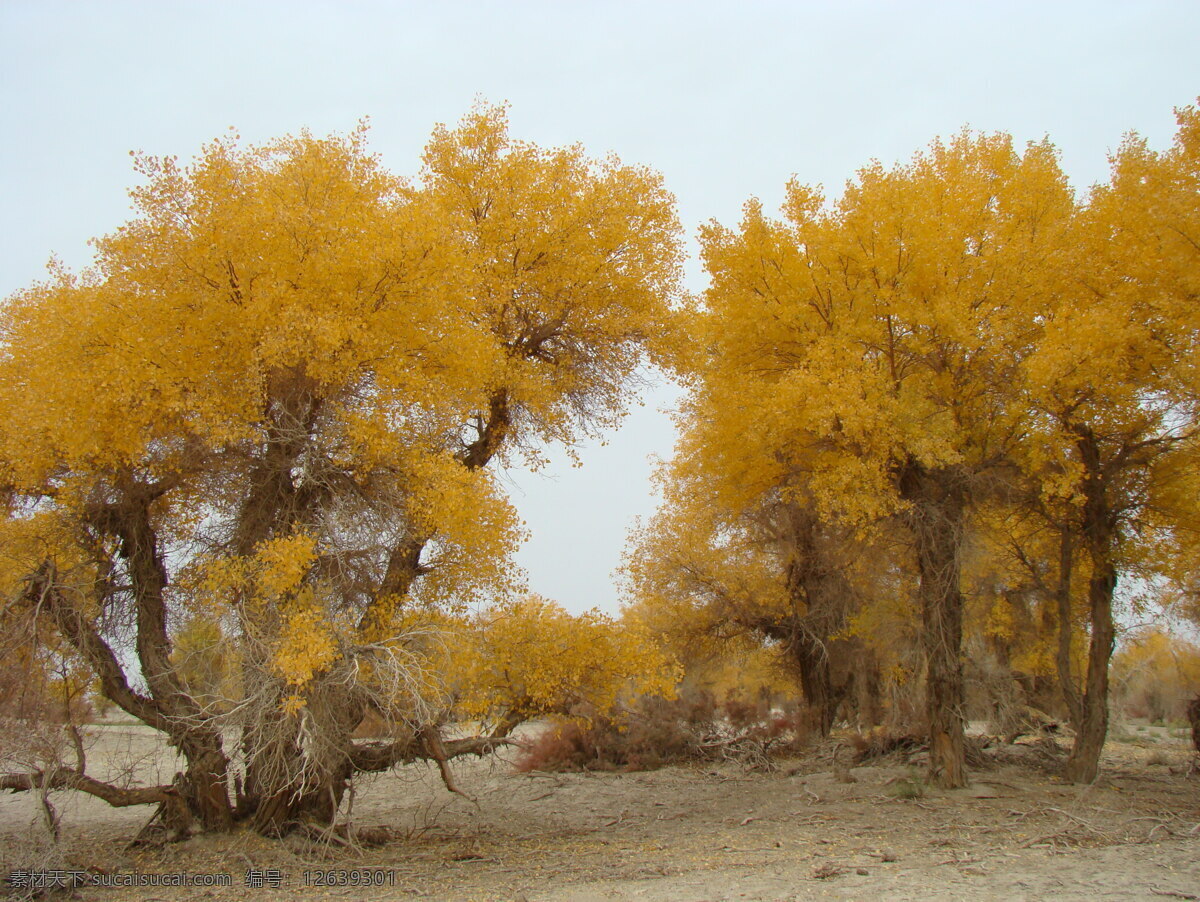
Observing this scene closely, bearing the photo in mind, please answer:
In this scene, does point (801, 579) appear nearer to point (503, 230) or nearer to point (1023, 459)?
point (1023, 459)

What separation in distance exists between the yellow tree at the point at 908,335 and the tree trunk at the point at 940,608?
0.02m

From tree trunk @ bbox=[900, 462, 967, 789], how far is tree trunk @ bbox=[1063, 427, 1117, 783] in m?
1.99

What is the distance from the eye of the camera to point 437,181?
1267 centimetres

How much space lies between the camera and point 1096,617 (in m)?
13.0

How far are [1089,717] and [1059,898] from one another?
765 centimetres

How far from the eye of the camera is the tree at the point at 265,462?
345 inches

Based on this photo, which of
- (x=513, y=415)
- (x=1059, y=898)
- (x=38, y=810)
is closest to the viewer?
(x=1059, y=898)

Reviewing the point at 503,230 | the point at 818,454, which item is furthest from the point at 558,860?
the point at 503,230

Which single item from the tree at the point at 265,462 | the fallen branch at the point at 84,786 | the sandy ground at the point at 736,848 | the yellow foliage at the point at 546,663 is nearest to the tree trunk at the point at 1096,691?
the sandy ground at the point at 736,848

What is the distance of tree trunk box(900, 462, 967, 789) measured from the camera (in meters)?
12.4

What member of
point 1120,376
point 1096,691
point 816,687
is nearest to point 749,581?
point 816,687

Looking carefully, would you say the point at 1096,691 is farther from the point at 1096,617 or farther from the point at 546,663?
the point at 546,663

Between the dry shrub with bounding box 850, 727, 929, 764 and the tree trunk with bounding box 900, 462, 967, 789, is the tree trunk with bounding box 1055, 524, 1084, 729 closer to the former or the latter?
the tree trunk with bounding box 900, 462, 967, 789

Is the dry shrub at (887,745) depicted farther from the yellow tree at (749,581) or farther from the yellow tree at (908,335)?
the yellow tree at (908,335)
